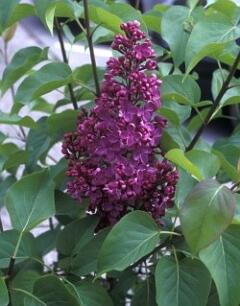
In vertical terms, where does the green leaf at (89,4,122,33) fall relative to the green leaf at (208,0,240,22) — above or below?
above

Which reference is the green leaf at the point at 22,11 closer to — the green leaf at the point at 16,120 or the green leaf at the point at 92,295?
the green leaf at the point at 16,120

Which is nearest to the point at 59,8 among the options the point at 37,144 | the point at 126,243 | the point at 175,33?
the point at 175,33

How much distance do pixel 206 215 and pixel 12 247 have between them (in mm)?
306

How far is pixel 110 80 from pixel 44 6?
7.6 inches

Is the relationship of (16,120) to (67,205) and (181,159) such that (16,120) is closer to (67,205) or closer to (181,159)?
(67,205)

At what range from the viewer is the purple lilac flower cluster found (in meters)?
0.86

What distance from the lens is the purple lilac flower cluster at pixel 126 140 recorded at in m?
0.86

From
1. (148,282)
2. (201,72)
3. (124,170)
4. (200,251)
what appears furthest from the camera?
(201,72)

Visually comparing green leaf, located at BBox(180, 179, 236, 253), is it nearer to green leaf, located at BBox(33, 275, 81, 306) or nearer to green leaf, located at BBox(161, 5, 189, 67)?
green leaf, located at BBox(33, 275, 81, 306)

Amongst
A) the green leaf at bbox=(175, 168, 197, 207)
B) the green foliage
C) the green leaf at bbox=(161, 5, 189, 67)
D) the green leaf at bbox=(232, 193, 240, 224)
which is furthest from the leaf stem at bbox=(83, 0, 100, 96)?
the green leaf at bbox=(232, 193, 240, 224)

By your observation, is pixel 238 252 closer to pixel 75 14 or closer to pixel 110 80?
pixel 110 80

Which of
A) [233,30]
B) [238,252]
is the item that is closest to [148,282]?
[238,252]

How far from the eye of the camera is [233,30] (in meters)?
0.94

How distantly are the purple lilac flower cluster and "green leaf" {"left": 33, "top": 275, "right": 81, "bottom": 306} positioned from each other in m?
0.13
